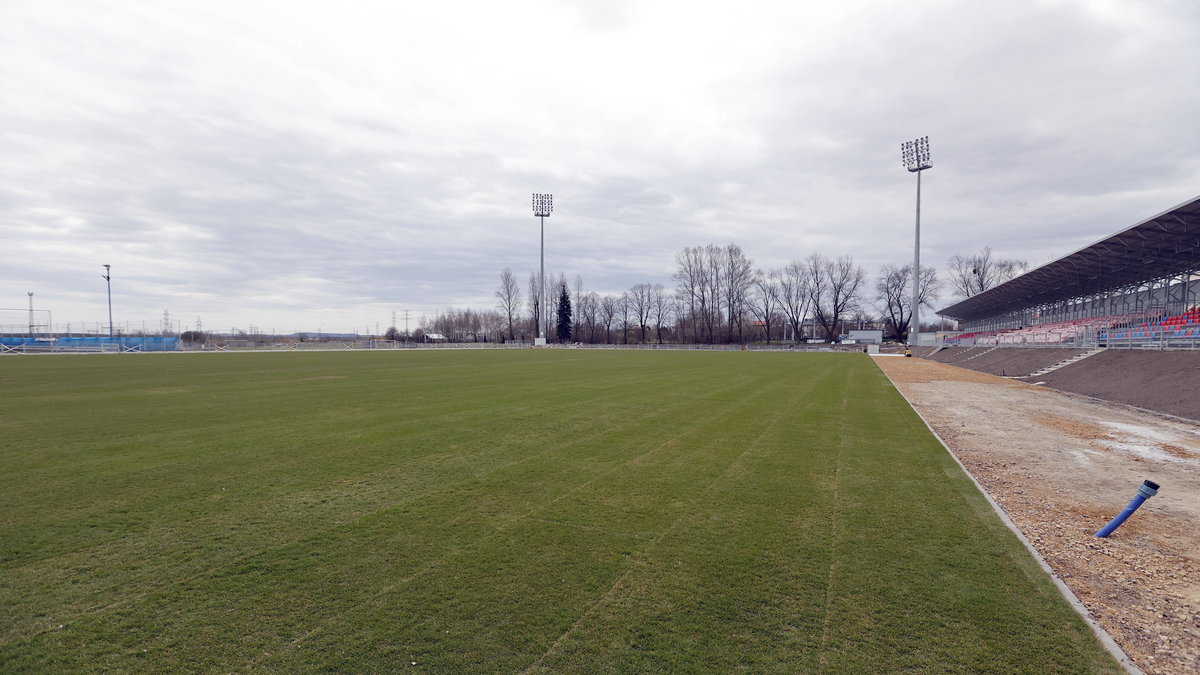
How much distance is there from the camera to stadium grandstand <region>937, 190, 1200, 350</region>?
23.9 m

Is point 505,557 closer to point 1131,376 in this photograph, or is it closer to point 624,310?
point 1131,376

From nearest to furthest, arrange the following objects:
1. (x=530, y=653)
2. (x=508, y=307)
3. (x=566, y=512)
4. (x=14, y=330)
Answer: (x=530, y=653), (x=566, y=512), (x=14, y=330), (x=508, y=307)

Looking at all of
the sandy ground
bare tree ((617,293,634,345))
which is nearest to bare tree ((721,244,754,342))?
bare tree ((617,293,634,345))

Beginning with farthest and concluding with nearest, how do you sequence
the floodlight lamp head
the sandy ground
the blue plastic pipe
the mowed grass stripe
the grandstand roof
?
the floodlight lamp head, the grandstand roof, the blue plastic pipe, the mowed grass stripe, the sandy ground

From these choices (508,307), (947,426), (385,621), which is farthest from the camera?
(508,307)

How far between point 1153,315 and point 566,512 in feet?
147

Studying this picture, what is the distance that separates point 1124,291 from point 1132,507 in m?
48.5

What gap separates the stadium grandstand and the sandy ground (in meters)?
13.1

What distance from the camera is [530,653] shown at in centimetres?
325

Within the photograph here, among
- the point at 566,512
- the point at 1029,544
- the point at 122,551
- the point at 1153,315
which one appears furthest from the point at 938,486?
the point at 1153,315

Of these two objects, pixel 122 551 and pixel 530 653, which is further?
pixel 122 551

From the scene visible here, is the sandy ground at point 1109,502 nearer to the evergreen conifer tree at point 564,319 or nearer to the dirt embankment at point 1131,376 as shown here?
the dirt embankment at point 1131,376

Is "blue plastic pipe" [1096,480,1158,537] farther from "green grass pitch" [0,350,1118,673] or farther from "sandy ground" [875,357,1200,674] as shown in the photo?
"green grass pitch" [0,350,1118,673]

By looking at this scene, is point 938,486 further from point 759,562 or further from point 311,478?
point 311,478
